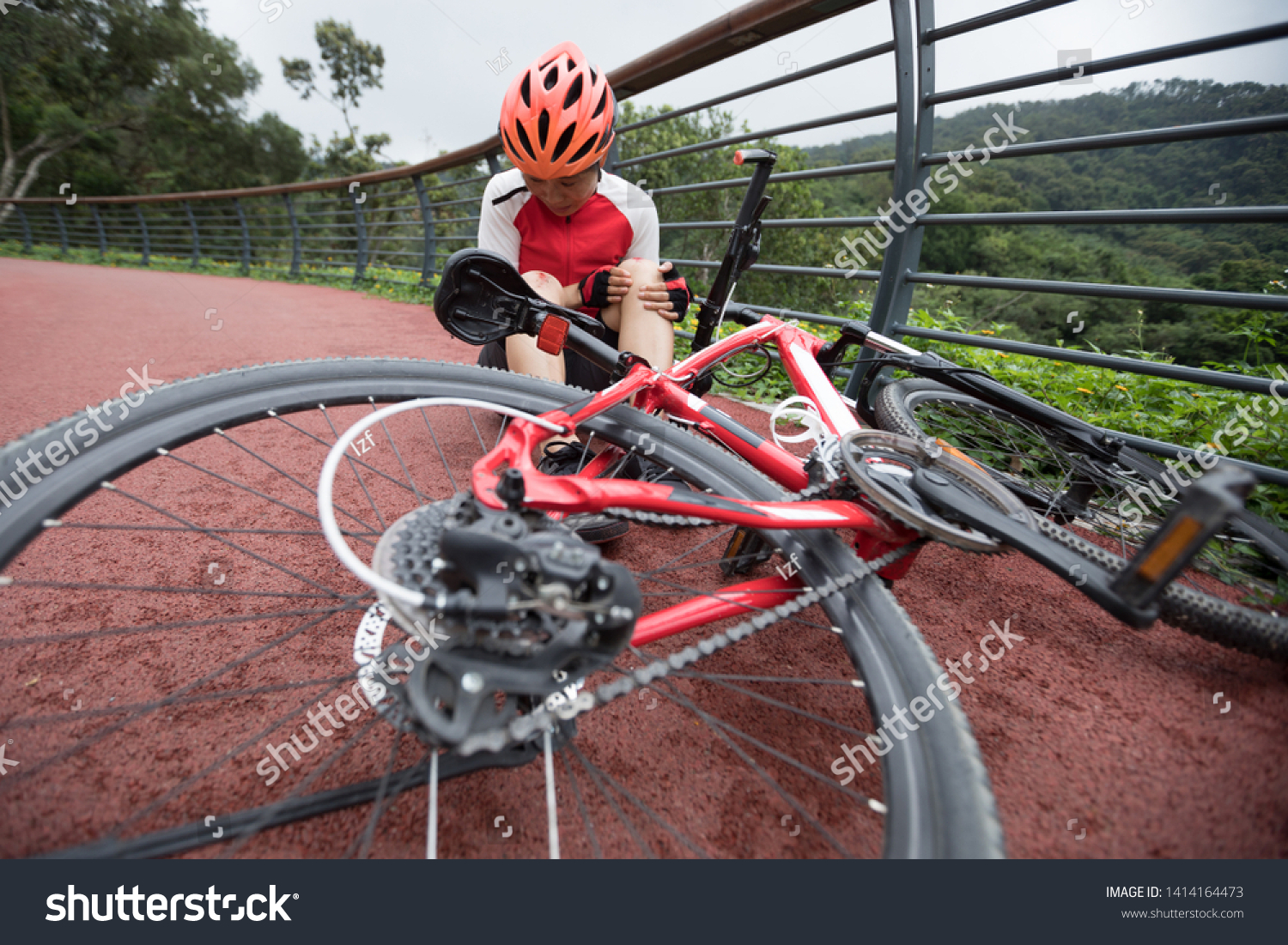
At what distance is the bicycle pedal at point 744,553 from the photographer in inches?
46.8

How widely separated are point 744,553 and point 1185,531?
76cm

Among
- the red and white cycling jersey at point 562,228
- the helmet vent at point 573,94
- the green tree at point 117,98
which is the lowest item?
the red and white cycling jersey at point 562,228

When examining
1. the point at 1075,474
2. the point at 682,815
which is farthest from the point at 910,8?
the point at 682,815

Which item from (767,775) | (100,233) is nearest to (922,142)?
(767,775)

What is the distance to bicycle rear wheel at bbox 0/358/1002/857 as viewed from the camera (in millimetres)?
651

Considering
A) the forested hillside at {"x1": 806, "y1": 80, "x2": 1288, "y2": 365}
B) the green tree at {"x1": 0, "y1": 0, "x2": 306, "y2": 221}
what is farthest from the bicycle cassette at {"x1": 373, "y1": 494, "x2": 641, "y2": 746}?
the green tree at {"x1": 0, "y1": 0, "x2": 306, "y2": 221}

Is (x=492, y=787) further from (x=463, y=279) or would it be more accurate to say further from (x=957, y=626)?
(x=957, y=626)

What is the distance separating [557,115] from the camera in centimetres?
138

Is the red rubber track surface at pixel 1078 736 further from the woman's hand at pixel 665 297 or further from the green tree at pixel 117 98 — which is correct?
the green tree at pixel 117 98

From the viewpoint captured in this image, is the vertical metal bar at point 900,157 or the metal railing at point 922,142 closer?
the metal railing at point 922,142

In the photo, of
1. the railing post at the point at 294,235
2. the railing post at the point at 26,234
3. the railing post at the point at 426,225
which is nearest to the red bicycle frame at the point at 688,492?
the railing post at the point at 426,225

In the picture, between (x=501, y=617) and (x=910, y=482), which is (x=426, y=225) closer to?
(x=910, y=482)

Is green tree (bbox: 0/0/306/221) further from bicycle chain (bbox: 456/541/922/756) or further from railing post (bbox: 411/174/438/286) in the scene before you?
bicycle chain (bbox: 456/541/922/756)

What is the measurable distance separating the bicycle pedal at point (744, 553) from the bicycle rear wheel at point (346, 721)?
0.15 m
